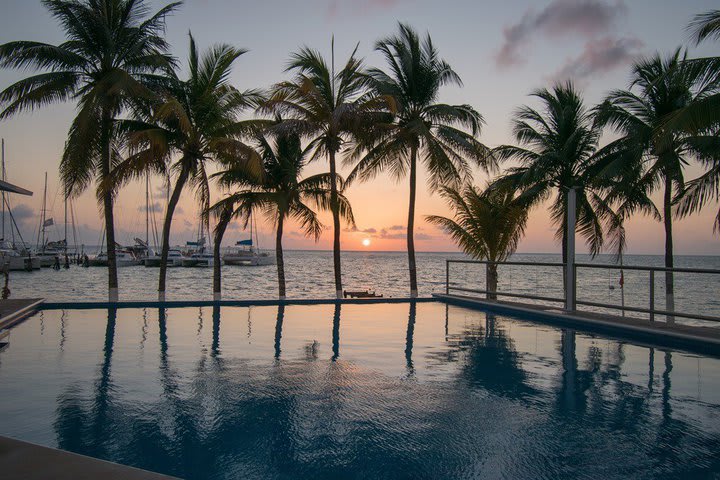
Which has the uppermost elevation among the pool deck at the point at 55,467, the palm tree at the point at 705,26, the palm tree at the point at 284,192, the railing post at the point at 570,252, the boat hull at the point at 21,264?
the palm tree at the point at 705,26

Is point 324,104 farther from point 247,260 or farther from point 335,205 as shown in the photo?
Answer: point 247,260

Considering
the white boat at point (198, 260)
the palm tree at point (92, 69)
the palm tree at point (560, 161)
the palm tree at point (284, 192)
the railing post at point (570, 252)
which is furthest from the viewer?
the white boat at point (198, 260)

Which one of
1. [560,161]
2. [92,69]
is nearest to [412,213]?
[560,161]

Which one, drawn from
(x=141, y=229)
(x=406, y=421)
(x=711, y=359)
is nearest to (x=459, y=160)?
(x=711, y=359)

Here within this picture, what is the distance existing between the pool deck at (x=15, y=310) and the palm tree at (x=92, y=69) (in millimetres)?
1895

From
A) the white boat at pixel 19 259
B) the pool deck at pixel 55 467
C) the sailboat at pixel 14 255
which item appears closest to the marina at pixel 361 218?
the pool deck at pixel 55 467

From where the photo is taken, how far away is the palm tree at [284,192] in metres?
16.0

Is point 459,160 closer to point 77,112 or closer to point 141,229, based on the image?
point 77,112

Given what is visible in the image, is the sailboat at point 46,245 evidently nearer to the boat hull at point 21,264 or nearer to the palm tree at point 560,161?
the boat hull at point 21,264

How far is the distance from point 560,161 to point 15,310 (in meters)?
15.7

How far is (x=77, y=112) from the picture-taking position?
43.0 feet

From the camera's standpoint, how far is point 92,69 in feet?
43.7

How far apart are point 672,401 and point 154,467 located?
16.3 feet

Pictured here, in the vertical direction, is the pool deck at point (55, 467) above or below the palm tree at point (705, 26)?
below
